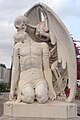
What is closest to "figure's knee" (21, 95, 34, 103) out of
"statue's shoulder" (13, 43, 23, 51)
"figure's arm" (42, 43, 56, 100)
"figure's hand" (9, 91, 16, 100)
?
"figure's hand" (9, 91, 16, 100)

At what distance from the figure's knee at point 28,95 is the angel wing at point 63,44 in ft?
2.98

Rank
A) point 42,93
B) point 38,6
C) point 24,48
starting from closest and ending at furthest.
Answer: point 42,93
point 24,48
point 38,6

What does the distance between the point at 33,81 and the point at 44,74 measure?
38cm

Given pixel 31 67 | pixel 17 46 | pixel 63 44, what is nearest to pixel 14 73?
pixel 31 67

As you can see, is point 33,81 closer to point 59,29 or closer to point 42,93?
point 42,93

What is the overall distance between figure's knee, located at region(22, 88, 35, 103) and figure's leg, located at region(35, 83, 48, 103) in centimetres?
10

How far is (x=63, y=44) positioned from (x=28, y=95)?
1.41 meters

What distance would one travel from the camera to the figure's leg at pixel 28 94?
248 inches

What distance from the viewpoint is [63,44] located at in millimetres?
6891

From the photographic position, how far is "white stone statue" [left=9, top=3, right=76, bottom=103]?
673 centimetres

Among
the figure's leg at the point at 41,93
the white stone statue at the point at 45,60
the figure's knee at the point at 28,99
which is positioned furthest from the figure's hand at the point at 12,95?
the figure's leg at the point at 41,93

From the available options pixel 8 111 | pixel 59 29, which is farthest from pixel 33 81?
pixel 59 29

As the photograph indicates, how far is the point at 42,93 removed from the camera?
6.36 m

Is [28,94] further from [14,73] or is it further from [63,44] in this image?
[63,44]
